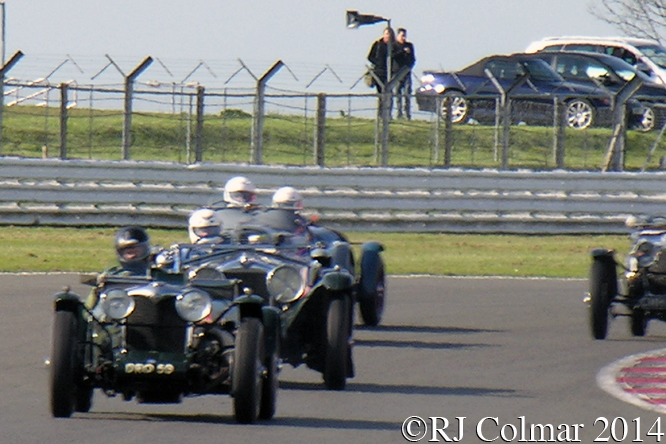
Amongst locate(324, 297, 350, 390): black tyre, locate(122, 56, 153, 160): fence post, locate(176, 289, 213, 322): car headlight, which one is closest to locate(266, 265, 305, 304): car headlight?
locate(324, 297, 350, 390): black tyre

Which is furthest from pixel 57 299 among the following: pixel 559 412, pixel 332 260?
pixel 332 260

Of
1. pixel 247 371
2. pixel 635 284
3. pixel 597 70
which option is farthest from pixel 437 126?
pixel 247 371

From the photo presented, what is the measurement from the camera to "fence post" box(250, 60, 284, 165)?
22234 millimetres

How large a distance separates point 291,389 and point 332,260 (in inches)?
84.7

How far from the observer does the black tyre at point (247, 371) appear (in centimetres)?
809

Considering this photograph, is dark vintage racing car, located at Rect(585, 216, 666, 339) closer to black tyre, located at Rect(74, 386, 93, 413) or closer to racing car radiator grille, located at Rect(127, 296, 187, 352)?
racing car radiator grille, located at Rect(127, 296, 187, 352)

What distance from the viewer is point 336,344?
955cm

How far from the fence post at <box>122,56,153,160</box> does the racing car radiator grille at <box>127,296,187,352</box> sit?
13.9 metres

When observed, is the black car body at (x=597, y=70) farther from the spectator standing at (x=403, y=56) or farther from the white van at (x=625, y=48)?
the spectator standing at (x=403, y=56)

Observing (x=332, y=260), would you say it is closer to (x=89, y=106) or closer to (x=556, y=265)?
(x=556, y=265)

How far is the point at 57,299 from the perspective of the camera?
27.1 ft

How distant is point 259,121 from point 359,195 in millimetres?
1916

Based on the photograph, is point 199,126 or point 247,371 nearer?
point 247,371

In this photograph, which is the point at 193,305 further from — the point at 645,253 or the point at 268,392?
the point at 645,253
